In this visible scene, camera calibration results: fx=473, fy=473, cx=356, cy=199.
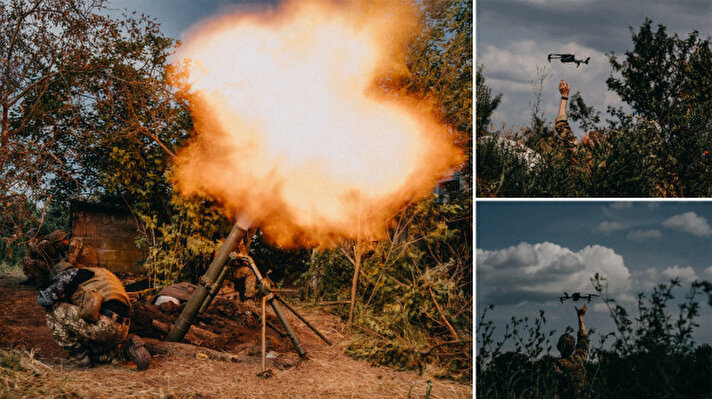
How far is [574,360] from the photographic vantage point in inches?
151

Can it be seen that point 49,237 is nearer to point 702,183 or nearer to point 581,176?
point 581,176

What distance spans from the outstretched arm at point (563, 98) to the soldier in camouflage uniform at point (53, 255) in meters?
5.18

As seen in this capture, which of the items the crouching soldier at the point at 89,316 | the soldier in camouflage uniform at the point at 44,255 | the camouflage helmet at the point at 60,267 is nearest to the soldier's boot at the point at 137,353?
the crouching soldier at the point at 89,316

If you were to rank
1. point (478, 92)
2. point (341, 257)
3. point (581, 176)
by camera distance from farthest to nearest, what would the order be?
point (341, 257) < point (478, 92) < point (581, 176)

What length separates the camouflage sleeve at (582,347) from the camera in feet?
12.5

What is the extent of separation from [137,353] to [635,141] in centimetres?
510

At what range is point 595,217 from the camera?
3.86m

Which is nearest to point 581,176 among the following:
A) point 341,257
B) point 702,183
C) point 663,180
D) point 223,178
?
point 663,180

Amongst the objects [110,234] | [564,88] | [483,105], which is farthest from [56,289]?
[564,88]

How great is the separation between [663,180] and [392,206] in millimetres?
3360

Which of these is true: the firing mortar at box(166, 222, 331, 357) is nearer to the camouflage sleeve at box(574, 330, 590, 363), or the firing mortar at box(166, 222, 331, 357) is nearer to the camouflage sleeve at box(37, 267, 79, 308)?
the camouflage sleeve at box(37, 267, 79, 308)

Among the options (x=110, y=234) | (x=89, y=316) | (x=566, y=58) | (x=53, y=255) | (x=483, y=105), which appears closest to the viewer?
(x=89, y=316)

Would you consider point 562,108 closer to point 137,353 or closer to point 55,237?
point 137,353

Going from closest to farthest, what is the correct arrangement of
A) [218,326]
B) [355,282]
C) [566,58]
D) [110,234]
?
[566,58] → [218,326] → [355,282] → [110,234]
